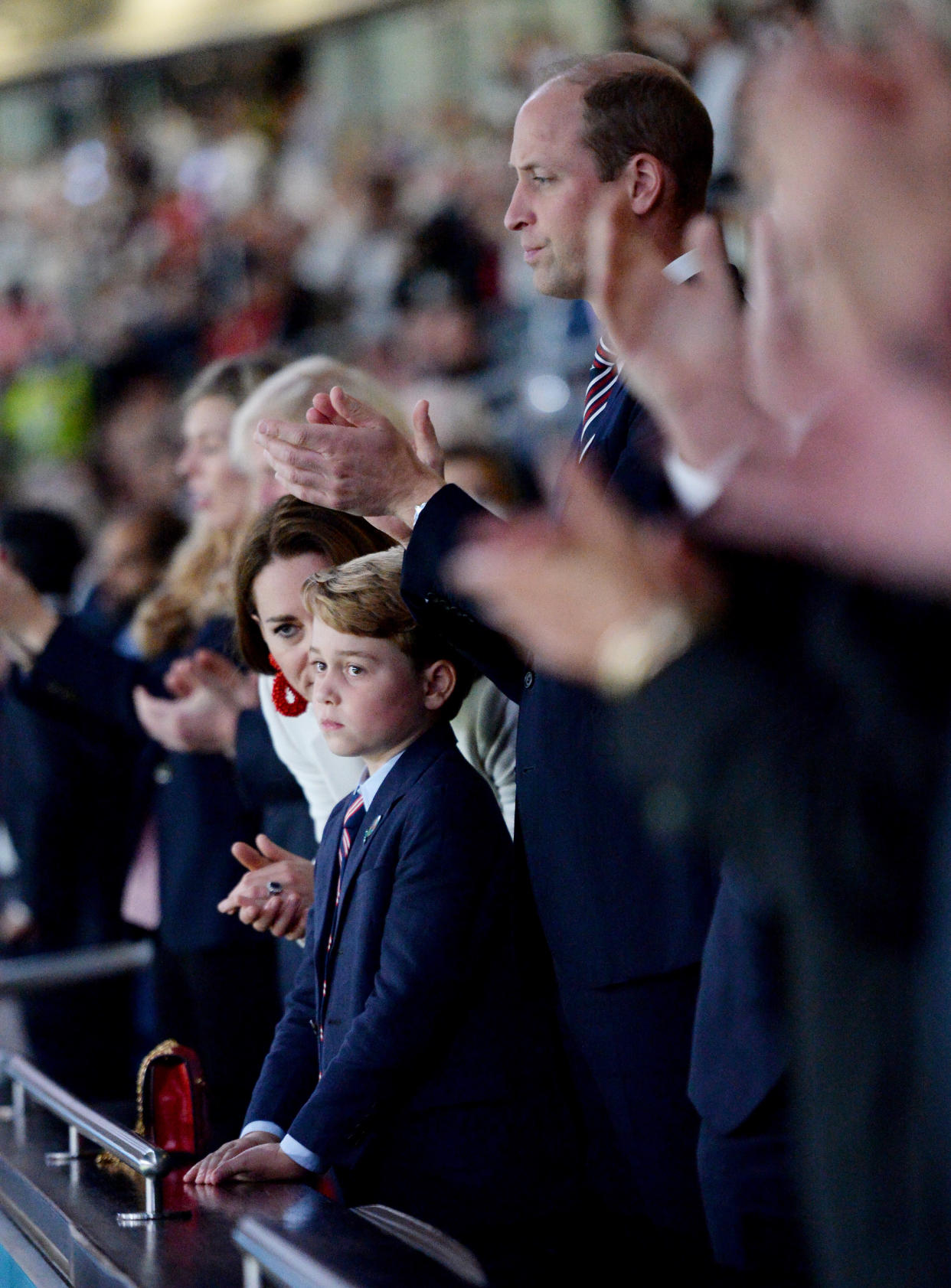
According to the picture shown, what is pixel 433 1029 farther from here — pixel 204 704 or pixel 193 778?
pixel 193 778

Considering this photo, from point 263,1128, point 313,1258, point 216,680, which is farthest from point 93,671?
point 313,1258

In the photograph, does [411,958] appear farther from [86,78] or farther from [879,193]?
[86,78]

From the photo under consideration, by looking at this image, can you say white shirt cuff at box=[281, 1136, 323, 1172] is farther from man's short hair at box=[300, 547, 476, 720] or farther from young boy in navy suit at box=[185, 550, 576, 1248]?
man's short hair at box=[300, 547, 476, 720]

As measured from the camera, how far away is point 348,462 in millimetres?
1714

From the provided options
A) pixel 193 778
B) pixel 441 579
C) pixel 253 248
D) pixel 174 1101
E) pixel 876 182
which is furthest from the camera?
pixel 253 248

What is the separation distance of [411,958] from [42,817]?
6.38 ft

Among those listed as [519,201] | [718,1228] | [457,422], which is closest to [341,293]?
[457,422]

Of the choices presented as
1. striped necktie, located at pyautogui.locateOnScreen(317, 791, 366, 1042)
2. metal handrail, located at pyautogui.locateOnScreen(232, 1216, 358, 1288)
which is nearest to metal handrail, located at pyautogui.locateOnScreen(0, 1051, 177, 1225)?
striped necktie, located at pyautogui.locateOnScreen(317, 791, 366, 1042)

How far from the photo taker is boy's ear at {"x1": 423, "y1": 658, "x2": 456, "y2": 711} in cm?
191

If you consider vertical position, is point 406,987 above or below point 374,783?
below

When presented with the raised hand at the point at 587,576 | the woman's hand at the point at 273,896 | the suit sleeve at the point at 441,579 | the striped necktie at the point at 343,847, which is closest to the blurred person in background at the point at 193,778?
the woman's hand at the point at 273,896

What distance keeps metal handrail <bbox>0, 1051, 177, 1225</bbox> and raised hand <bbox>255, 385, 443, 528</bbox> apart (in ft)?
2.24

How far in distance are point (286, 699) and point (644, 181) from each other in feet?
2.62

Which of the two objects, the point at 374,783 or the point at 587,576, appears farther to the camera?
the point at 374,783
